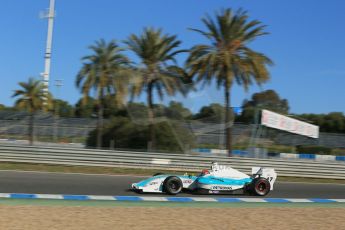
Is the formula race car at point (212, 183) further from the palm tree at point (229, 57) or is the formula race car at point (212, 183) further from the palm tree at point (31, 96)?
the palm tree at point (31, 96)

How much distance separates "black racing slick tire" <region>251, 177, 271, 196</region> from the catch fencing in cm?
798

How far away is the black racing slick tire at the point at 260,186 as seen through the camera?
1234 centimetres

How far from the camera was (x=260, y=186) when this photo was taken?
40.9 ft

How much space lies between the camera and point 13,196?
34.1 feet

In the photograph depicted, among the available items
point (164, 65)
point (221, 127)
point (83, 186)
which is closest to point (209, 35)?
point (164, 65)

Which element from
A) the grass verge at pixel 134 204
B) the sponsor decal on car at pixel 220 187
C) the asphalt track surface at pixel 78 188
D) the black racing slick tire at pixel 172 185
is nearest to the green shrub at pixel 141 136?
the asphalt track surface at pixel 78 188

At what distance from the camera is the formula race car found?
1161 cm

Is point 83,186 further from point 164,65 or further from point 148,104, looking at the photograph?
point 164,65

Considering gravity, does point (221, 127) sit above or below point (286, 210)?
above

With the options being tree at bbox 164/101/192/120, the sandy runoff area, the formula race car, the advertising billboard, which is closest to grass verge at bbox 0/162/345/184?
tree at bbox 164/101/192/120

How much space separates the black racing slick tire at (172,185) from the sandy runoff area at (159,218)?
2022mm

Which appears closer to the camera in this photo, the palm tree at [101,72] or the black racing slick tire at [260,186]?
the black racing slick tire at [260,186]

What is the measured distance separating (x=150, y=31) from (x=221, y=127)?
23.9 feet

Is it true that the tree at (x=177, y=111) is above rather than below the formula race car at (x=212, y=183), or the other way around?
above
